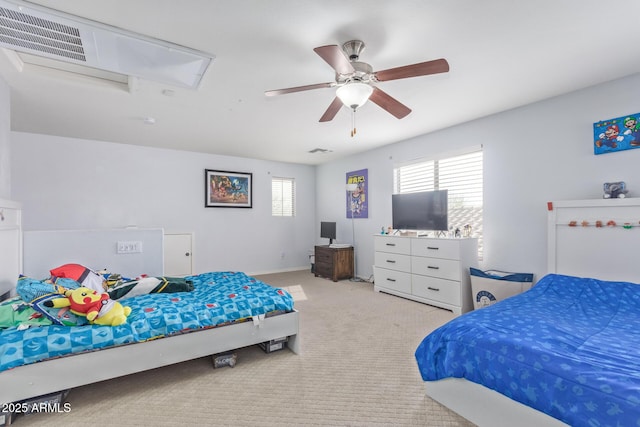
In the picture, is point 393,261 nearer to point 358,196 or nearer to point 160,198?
point 358,196

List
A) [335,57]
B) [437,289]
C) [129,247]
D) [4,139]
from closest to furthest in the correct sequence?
[335,57], [4,139], [129,247], [437,289]

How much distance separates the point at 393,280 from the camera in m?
4.43

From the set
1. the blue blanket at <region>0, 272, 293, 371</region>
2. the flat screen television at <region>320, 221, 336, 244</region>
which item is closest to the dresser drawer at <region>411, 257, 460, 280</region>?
the flat screen television at <region>320, 221, 336, 244</region>

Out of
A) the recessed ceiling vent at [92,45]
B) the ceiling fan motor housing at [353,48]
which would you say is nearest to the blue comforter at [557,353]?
the ceiling fan motor housing at [353,48]

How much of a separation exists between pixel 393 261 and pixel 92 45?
4028 millimetres

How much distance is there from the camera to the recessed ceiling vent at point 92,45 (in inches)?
68.6

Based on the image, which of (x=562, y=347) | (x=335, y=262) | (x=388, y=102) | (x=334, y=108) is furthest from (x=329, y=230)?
(x=562, y=347)

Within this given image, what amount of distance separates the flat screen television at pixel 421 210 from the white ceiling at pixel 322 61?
0.96 meters

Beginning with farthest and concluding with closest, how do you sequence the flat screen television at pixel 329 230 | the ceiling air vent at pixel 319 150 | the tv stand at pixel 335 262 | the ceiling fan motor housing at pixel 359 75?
the flat screen television at pixel 329 230 → the tv stand at pixel 335 262 → the ceiling air vent at pixel 319 150 → the ceiling fan motor housing at pixel 359 75

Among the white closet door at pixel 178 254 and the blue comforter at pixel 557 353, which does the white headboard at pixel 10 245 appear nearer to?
the white closet door at pixel 178 254

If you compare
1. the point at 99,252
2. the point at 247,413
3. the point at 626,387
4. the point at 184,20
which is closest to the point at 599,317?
the point at 626,387

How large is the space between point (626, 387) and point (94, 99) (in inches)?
173

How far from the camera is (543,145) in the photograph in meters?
3.20

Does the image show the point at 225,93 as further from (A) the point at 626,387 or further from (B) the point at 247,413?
(A) the point at 626,387
